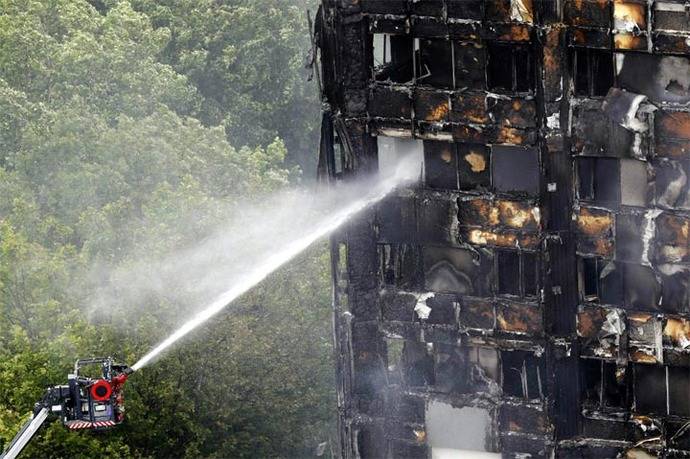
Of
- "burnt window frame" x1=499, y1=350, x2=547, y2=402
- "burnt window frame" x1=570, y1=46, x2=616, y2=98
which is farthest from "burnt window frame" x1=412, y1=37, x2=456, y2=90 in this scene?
"burnt window frame" x1=499, y1=350, x2=547, y2=402

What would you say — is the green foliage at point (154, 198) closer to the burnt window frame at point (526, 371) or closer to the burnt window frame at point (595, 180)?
the burnt window frame at point (526, 371)

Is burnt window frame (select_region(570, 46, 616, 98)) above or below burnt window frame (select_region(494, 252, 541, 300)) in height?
above

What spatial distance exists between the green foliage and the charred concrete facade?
20.2m

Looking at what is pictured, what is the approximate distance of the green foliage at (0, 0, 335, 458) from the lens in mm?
54219

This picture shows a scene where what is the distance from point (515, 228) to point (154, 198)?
131 feet

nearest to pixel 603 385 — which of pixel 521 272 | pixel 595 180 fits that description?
pixel 521 272

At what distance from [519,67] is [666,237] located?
132 inches

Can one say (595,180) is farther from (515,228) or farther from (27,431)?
(27,431)

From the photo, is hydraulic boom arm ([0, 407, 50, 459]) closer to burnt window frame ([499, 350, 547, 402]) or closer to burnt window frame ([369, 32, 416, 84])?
burnt window frame ([499, 350, 547, 402])

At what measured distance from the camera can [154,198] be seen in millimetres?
69500

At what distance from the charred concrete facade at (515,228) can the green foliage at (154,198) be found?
20.2m

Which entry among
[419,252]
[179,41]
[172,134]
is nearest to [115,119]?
[172,134]

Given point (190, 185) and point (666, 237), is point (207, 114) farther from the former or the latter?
point (666, 237)

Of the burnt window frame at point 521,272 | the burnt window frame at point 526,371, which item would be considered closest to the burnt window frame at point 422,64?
the burnt window frame at point 521,272
